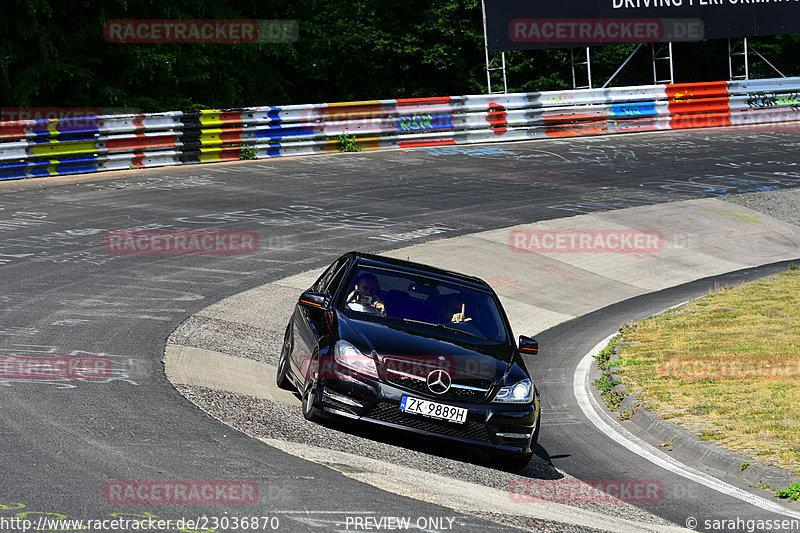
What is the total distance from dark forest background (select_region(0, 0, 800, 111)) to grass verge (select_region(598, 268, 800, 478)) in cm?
1861

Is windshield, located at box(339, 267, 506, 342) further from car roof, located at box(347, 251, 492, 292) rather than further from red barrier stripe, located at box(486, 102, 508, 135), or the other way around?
red barrier stripe, located at box(486, 102, 508, 135)

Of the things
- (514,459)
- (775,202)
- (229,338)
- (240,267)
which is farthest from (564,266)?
(514,459)

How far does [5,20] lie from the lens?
2620cm

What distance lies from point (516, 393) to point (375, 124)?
1999 centimetres

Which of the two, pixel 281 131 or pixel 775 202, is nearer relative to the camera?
pixel 775 202

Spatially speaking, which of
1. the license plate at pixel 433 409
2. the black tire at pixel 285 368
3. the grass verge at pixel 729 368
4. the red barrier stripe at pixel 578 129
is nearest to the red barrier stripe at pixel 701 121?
the red barrier stripe at pixel 578 129

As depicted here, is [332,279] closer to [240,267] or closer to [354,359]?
[354,359]

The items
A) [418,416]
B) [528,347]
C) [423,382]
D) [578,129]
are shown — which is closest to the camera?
[418,416]

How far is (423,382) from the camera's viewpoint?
8.01m

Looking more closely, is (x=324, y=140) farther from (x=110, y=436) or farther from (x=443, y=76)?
(x=110, y=436)

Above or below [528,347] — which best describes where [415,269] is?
above

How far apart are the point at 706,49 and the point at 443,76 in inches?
462

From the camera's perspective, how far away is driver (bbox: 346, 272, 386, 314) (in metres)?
9.17

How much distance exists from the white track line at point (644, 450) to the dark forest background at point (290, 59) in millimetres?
19930
